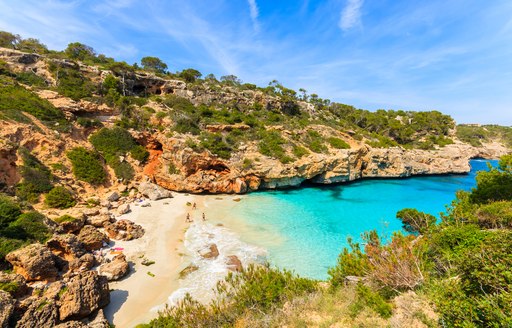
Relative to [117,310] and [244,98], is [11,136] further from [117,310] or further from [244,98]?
[244,98]

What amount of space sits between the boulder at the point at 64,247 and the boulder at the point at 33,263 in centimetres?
117

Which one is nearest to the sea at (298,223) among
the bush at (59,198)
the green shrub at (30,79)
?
the bush at (59,198)

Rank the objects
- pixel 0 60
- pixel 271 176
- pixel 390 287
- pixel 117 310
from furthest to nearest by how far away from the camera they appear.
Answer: pixel 0 60 → pixel 271 176 → pixel 117 310 → pixel 390 287

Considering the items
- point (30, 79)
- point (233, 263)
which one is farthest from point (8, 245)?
point (30, 79)

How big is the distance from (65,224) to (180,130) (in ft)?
48.6

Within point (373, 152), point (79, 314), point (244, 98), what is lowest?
point (79, 314)

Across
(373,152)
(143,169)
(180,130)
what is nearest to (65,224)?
(143,169)

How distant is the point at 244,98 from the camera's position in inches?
1439

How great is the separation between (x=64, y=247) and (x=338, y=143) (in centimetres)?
2778

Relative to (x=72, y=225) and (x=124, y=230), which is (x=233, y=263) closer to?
(x=124, y=230)

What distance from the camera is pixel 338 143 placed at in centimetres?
2833

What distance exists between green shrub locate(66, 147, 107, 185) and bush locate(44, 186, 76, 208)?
3.13 metres

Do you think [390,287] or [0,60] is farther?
[0,60]

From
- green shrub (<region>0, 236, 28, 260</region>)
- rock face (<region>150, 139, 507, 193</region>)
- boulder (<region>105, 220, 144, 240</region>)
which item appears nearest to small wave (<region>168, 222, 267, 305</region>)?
boulder (<region>105, 220, 144, 240</region>)
